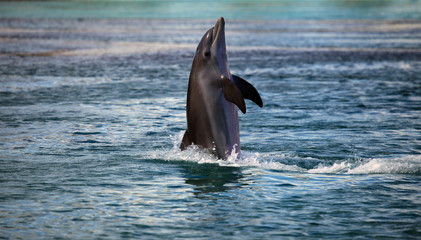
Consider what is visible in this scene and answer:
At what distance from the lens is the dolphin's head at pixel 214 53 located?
460 inches

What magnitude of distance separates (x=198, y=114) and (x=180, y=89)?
1180 cm

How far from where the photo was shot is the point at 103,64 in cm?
3117

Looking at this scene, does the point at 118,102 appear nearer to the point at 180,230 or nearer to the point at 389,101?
the point at 389,101

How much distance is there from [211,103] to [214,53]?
807 mm

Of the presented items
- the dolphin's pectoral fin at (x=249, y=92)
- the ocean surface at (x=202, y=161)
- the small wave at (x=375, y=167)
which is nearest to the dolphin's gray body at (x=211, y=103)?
the dolphin's pectoral fin at (x=249, y=92)

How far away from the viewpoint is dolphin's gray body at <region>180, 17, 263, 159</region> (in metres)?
11.5

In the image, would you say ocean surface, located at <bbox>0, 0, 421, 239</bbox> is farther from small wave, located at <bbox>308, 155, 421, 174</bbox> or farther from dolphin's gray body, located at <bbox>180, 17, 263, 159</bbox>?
dolphin's gray body, located at <bbox>180, 17, 263, 159</bbox>

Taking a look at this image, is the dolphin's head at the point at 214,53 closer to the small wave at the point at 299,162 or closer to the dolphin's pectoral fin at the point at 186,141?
the dolphin's pectoral fin at the point at 186,141

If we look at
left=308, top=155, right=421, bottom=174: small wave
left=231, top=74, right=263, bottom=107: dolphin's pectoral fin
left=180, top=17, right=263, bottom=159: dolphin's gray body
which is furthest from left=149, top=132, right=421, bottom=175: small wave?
left=231, top=74, right=263, bottom=107: dolphin's pectoral fin

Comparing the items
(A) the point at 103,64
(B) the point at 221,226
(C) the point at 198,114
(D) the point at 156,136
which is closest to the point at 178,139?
(D) the point at 156,136

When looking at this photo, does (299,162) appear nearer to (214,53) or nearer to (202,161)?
(202,161)

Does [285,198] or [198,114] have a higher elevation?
[198,114]

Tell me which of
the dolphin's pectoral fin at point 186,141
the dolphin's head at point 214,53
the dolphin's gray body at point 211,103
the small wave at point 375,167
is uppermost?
the dolphin's head at point 214,53

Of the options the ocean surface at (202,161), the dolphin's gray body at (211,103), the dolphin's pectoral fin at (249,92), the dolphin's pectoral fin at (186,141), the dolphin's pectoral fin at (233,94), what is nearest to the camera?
the ocean surface at (202,161)
